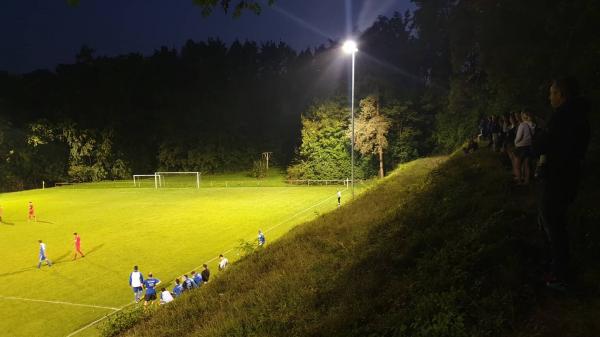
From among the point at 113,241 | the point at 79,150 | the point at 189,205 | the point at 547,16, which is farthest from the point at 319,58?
the point at 547,16

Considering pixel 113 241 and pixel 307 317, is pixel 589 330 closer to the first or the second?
pixel 307 317

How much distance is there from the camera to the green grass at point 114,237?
17.8 metres

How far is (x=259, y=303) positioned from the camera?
25.9ft

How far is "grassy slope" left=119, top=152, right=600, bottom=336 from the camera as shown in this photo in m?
4.78

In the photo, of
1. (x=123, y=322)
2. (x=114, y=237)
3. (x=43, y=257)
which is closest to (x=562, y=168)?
(x=123, y=322)

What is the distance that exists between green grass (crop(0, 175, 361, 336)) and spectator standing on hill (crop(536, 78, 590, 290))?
48.1 feet

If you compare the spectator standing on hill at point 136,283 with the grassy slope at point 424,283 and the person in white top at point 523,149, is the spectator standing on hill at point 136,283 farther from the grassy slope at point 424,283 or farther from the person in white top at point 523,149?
the person in white top at point 523,149

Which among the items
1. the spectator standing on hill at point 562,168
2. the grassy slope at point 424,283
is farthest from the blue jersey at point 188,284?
the spectator standing on hill at point 562,168

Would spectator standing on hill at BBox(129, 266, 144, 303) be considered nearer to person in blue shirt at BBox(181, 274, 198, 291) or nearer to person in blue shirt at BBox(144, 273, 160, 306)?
person in blue shirt at BBox(144, 273, 160, 306)

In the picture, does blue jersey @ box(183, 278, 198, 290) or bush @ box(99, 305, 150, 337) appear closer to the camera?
bush @ box(99, 305, 150, 337)

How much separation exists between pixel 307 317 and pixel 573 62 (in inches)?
523

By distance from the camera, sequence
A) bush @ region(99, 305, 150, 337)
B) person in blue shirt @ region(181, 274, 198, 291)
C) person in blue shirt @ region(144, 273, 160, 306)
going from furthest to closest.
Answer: person in blue shirt @ region(181, 274, 198, 291) < person in blue shirt @ region(144, 273, 160, 306) < bush @ region(99, 305, 150, 337)

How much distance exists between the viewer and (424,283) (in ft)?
19.1

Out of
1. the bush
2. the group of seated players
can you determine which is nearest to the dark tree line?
the group of seated players
